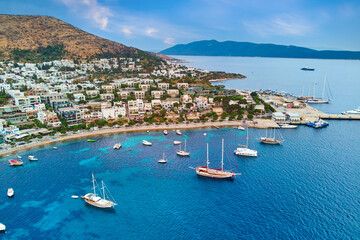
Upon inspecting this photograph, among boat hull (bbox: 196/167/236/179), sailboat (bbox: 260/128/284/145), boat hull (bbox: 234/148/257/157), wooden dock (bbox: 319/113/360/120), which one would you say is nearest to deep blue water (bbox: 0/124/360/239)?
boat hull (bbox: 196/167/236/179)

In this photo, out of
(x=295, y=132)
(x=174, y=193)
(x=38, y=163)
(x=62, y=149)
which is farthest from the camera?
(x=295, y=132)

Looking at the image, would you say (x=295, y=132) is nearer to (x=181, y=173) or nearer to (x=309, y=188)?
(x=309, y=188)

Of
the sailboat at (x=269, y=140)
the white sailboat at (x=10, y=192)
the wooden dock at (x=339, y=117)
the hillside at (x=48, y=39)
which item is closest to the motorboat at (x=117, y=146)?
the white sailboat at (x=10, y=192)

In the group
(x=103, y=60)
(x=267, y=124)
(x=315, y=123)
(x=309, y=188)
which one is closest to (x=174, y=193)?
(x=309, y=188)

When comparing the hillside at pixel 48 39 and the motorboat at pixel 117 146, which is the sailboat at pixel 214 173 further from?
the hillside at pixel 48 39

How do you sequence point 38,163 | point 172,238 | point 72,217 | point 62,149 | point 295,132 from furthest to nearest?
point 295,132 → point 62,149 → point 38,163 → point 72,217 → point 172,238
